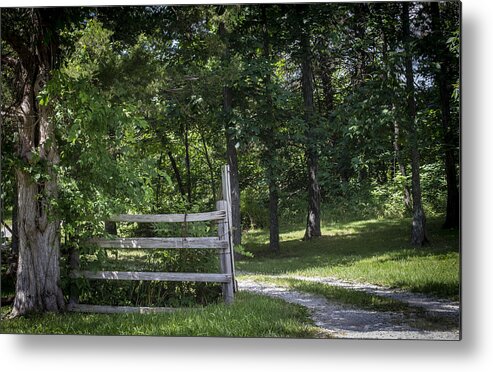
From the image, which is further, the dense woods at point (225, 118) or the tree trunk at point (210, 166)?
the tree trunk at point (210, 166)

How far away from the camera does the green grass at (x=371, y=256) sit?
184 inches

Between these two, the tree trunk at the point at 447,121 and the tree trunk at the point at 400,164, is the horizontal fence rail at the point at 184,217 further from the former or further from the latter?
the tree trunk at the point at 447,121

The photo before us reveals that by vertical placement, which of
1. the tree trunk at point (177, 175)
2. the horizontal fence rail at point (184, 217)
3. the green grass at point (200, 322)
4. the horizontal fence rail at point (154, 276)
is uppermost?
the tree trunk at point (177, 175)

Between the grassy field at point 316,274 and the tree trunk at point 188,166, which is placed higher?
the tree trunk at point 188,166

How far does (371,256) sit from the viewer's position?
190 inches

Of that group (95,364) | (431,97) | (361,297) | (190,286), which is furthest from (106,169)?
(431,97)

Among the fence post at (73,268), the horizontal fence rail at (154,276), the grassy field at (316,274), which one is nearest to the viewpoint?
the grassy field at (316,274)

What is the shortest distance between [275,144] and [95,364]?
2.25 m

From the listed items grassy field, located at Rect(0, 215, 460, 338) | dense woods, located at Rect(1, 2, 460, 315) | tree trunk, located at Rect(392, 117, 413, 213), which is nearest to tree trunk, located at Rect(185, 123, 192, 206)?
dense woods, located at Rect(1, 2, 460, 315)

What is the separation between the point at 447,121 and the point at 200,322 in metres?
2.44

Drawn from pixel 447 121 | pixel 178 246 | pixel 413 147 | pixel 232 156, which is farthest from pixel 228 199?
pixel 447 121

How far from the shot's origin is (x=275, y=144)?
499 cm

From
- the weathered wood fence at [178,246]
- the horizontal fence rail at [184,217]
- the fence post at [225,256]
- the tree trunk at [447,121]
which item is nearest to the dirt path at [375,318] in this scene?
the fence post at [225,256]

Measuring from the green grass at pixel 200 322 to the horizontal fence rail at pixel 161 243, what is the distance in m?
0.49
